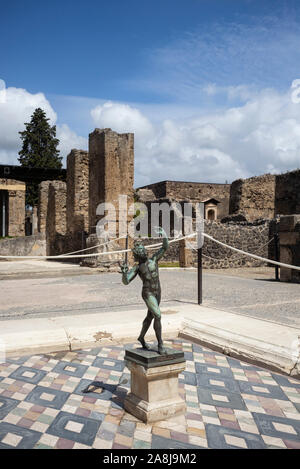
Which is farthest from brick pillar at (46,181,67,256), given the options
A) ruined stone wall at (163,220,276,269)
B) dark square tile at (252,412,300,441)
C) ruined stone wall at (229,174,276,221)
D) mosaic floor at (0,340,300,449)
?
dark square tile at (252,412,300,441)

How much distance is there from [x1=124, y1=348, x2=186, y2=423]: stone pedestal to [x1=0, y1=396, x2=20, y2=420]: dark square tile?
0.76m

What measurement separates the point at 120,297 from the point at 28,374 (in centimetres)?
328

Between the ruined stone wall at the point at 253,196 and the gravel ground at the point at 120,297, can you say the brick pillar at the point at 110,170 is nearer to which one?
the gravel ground at the point at 120,297

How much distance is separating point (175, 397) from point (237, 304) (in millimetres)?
3563

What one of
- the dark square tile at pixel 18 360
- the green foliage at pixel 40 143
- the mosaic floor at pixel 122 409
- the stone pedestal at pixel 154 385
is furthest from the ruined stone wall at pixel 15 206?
the stone pedestal at pixel 154 385

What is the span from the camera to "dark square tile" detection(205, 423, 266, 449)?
2.06 m

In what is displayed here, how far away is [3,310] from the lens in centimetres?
520

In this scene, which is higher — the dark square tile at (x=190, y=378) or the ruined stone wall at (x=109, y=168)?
the ruined stone wall at (x=109, y=168)

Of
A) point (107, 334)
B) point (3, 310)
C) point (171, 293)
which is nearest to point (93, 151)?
point (171, 293)

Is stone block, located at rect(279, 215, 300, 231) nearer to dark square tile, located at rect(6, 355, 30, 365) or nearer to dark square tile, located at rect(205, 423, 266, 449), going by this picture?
dark square tile, located at rect(6, 355, 30, 365)

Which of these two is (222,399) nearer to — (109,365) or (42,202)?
(109,365)

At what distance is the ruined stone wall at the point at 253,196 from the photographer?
856 inches

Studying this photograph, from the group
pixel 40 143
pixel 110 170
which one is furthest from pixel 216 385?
pixel 40 143

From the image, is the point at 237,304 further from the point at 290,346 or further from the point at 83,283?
the point at 83,283
